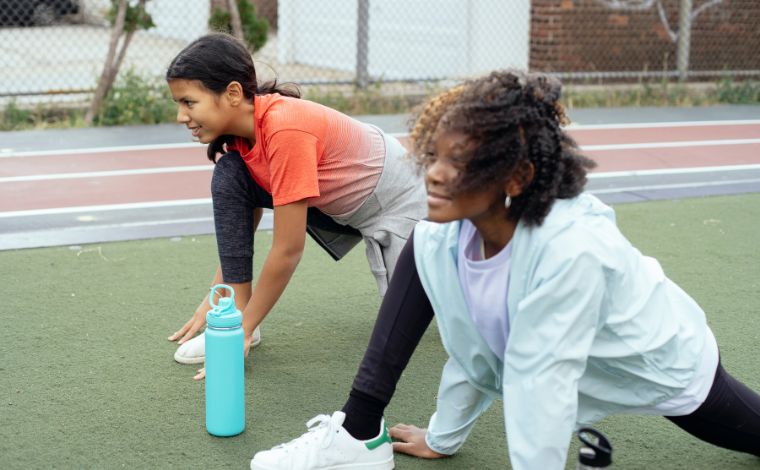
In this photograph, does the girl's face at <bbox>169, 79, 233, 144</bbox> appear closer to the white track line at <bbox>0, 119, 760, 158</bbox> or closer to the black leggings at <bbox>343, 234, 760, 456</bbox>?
the black leggings at <bbox>343, 234, 760, 456</bbox>

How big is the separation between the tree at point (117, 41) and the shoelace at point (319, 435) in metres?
6.09

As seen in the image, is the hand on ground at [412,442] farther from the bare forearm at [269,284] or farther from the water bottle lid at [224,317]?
the bare forearm at [269,284]

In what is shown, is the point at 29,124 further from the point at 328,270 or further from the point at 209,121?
the point at 209,121

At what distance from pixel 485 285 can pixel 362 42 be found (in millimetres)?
7414

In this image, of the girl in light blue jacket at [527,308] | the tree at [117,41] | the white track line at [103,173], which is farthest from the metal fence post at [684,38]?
the girl in light blue jacket at [527,308]

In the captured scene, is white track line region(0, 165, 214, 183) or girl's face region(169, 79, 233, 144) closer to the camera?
girl's face region(169, 79, 233, 144)

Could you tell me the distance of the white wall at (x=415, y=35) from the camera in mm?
10938

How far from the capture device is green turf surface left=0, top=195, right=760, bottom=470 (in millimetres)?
2697

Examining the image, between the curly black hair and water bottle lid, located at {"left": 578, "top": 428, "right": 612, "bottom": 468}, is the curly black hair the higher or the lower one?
the higher one

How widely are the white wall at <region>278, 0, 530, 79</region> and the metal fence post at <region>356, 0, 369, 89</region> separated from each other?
95 centimetres

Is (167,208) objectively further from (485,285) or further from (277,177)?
(485,285)

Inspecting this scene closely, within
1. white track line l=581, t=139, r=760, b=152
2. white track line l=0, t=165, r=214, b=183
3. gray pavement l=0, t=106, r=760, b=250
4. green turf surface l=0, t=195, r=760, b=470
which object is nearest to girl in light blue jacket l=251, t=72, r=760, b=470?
green turf surface l=0, t=195, r=760, b=470

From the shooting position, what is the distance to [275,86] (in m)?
3.35

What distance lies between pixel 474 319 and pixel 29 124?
674cm
